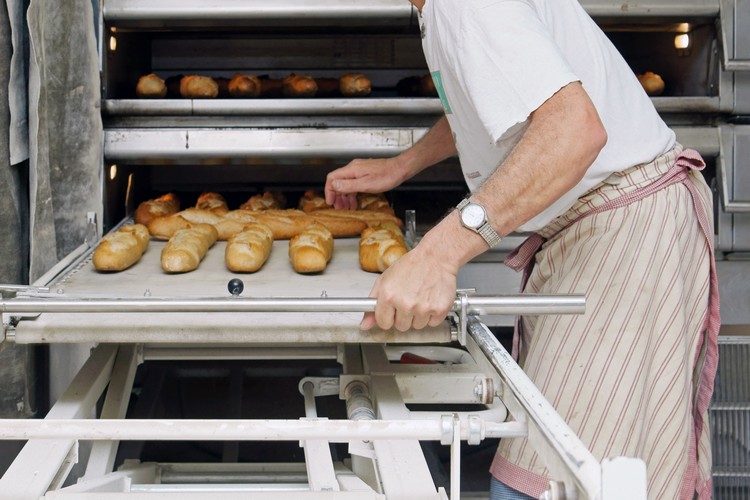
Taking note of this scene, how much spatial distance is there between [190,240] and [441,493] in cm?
108

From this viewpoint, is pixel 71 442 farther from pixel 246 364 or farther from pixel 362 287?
pixel 246 364

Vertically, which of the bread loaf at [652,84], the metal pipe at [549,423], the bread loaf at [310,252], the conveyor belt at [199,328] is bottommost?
the metal pipe at [549,423]

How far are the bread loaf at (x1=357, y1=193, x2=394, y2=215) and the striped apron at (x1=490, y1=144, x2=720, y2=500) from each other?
84 cm

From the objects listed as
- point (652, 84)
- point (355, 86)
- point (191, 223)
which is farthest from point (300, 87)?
point (652, 84)

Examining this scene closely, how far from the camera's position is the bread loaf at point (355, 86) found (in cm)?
266

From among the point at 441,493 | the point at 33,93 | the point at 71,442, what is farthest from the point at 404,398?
the point at 33,93

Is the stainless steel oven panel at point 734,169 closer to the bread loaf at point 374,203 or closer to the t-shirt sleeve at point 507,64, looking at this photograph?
the bread loaf at point 374,203

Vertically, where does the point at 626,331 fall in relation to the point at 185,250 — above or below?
below

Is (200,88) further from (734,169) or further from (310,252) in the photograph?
(734,169)

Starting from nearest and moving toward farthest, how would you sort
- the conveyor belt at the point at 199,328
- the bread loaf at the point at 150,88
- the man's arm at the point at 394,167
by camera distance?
the conveyor belt at the point at 199,328, the man's arm at the point at 394,167, the bread loaf at the point at 150,88

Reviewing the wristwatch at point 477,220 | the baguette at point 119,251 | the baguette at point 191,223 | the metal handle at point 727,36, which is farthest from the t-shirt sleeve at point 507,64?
the metal handle at point 727,36

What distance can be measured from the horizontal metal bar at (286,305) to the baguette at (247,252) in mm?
661

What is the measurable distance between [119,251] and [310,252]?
0.43 meters

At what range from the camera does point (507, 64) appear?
50.7 inches
